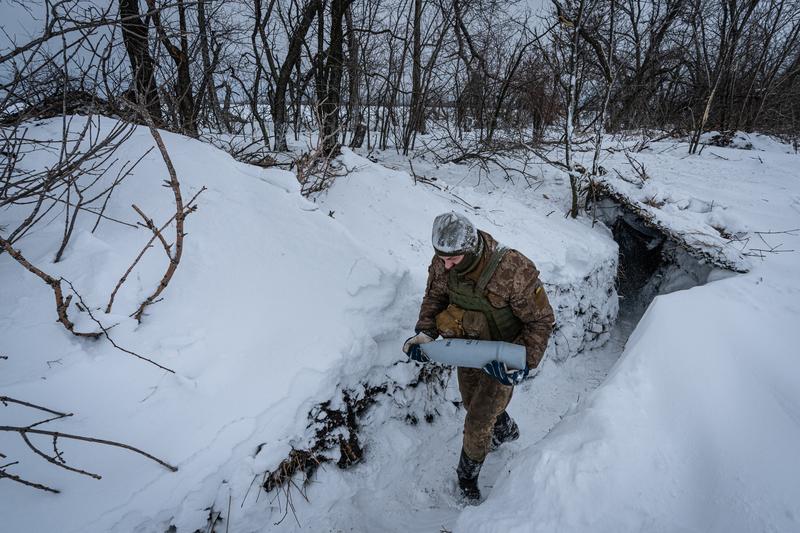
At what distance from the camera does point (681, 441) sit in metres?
1.95

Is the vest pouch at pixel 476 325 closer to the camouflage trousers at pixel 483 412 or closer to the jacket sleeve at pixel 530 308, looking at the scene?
the jacket sleeve at pixel 530 308

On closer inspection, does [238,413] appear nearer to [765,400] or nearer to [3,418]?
[3,418]

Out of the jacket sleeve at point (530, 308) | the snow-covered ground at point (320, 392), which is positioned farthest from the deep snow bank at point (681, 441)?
the jacket sleeve at point (530, 308)

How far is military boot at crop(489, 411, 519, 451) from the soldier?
50 cm

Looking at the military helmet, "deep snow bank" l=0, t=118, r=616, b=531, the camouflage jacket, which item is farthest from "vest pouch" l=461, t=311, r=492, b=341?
"deep snow bank" l=0, t=118, r=616, b=531

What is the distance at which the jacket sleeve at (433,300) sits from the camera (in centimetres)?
264

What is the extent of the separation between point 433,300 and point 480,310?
0.40 m

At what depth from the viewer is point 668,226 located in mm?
4910

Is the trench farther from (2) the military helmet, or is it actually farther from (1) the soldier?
(2) the military helmet

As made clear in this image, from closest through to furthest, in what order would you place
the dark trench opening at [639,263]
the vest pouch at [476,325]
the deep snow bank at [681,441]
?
the deep snow bank at [681,441], the vest pouch at [476,325], the dark trench opening at [639,263]

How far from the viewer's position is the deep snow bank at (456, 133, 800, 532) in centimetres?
165

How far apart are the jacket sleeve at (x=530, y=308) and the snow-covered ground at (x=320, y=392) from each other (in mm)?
472

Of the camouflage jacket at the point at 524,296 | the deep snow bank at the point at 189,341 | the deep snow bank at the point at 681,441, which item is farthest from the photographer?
the camouflage jacket at the point at 524,296

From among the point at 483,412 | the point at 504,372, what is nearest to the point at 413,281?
the point at 483,412
